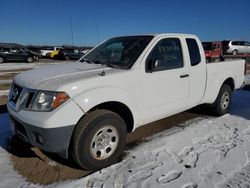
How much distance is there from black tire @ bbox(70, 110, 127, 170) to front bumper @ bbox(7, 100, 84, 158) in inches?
4.4

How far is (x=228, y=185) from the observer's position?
305cm

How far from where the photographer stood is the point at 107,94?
3408 mm

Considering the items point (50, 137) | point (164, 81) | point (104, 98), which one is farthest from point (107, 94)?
point (164, 81)

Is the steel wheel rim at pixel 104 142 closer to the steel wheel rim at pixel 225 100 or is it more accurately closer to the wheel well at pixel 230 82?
the steel wheel rim at pixel 225 100

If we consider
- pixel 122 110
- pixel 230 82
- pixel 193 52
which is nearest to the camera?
→ pixel 122 110

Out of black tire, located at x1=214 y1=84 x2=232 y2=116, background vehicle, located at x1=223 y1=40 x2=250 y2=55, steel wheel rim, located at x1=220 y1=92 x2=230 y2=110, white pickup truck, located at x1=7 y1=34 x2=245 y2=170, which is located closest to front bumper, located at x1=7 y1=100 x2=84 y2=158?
white pickup truck, located at x1=7 y1=34 x2=245 y2=170

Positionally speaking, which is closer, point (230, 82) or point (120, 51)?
point (120, 51)

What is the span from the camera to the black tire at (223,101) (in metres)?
5.70

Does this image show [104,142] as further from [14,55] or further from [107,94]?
[14,55]

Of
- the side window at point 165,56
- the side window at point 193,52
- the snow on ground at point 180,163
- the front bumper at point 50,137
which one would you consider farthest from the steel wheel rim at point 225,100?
the front bumper at point 50,137

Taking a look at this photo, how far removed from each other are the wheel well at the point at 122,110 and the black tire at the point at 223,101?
2.62 m

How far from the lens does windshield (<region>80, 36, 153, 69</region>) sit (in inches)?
159

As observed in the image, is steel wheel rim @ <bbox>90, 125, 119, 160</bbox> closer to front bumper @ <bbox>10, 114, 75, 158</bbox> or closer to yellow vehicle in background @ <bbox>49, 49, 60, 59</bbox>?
front bumper @ <bbox>10, 114, 75, 158</bbox>

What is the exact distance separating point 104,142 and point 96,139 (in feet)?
0.50
